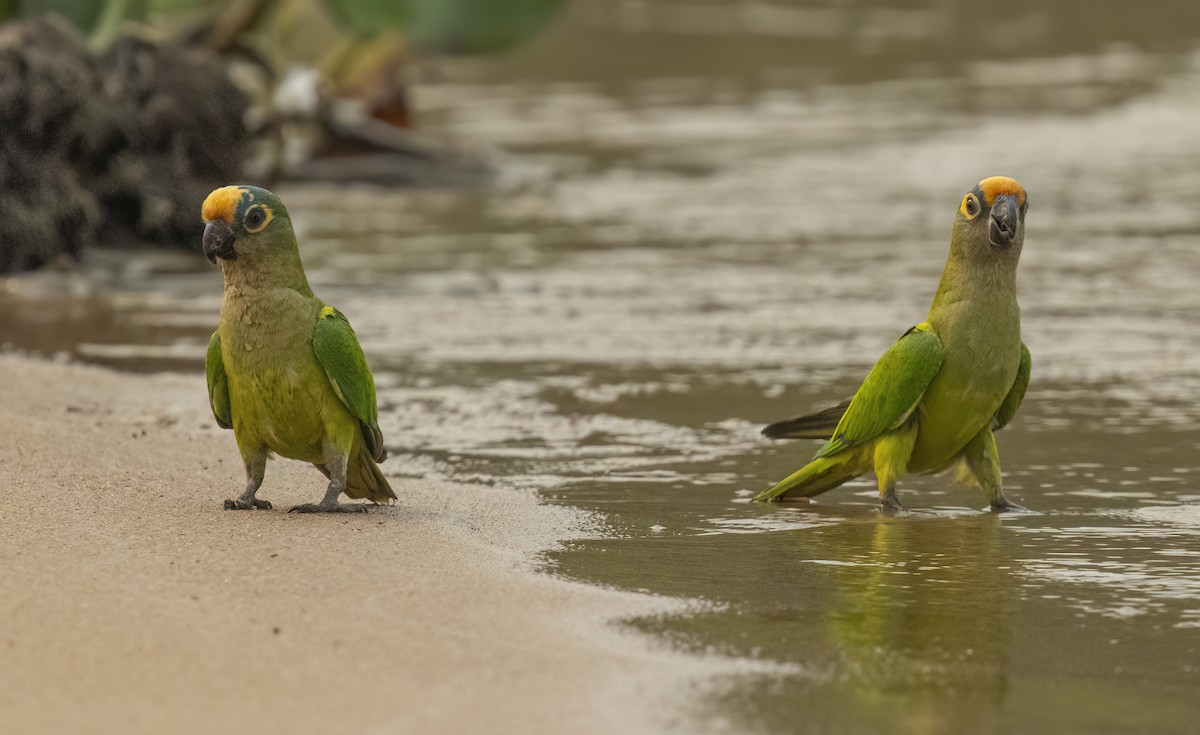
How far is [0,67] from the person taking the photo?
10.8 metres

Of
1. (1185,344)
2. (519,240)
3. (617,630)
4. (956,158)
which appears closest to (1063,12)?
(956,158)

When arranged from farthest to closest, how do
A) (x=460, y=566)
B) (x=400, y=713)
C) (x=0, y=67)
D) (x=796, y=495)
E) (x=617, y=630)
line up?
(x=0, y=67) → (x=796, y=495) → (x=460, y=566) → (x=617, y=630) → (x=400, y=713)

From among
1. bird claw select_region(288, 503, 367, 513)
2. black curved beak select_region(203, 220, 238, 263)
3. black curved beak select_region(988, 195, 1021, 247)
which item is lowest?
bird claw select_region(288, 503, 367, 513)

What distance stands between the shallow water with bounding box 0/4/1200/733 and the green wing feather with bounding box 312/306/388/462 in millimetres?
955

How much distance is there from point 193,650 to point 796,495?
2695mm

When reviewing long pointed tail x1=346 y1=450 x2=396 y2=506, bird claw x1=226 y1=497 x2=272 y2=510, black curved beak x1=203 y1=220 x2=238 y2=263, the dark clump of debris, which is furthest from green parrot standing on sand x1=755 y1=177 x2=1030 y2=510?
the dark clump of debris

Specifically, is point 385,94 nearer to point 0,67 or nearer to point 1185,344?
point 0,67

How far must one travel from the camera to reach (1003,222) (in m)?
6.04

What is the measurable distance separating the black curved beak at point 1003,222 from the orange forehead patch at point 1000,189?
34mm

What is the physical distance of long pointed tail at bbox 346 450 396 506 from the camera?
5988mm

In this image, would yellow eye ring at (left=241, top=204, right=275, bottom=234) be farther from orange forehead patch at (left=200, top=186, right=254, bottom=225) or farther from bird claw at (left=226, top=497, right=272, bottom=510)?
bird claw at (left=226, top=497, right=272, bottom=510)

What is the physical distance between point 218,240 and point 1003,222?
8.51ft

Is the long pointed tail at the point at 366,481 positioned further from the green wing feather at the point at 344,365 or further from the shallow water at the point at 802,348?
the shallow water at the point at 802,348

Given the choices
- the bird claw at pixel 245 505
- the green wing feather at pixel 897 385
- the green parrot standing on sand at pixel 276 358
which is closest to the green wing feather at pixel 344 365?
the green parrot standing on sand at pixel 276 358
